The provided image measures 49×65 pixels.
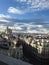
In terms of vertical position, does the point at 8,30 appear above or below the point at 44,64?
above

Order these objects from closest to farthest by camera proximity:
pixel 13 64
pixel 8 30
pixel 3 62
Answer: pixel 13 64 → pixel 3 62 → pixel 8 30

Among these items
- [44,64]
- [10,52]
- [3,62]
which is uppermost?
[3,62]

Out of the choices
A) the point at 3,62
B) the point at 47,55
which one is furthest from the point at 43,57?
the point at 3,62

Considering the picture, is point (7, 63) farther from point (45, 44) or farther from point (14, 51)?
point (45, 44)

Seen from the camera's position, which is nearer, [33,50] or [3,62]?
[3,62]

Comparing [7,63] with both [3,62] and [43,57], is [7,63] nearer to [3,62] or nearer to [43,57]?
[3,62]

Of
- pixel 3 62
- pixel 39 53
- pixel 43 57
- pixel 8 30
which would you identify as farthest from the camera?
pixel 8 30

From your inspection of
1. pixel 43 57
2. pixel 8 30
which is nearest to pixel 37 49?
pixel 43 57

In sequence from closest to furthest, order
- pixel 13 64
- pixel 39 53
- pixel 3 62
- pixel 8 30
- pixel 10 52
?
pixel 13 64 < pixel 3 62 < pixel 10 52 < pixel 39 53 < pixel 8 30

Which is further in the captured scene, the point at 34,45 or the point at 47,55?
the point at 34,45
